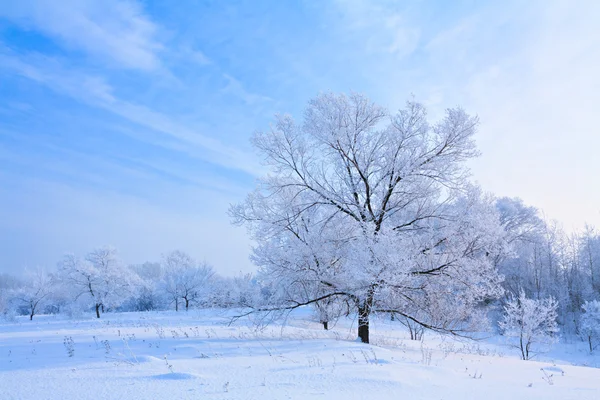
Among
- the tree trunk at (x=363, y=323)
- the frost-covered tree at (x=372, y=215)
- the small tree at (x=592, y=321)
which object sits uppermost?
the frost-covered tree at (x=372, y=215)

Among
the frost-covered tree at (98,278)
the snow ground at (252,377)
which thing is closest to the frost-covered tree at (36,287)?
the frost-covered tree at (98,278)

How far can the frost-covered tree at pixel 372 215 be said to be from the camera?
10.8m

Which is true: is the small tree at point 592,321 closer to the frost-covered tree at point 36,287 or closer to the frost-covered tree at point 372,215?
the frost-covered tree at point 372,215

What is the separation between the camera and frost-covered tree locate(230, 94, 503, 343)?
35.4 ft

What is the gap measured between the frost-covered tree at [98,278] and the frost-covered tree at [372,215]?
37418 millimetres

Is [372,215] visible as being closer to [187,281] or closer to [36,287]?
[187,281]

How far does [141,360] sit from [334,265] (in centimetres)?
627

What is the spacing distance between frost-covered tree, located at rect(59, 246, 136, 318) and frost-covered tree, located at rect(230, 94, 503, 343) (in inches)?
1473

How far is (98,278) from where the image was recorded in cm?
4256

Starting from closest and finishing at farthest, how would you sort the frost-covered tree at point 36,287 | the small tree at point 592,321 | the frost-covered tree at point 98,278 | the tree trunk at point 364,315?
the tree trunk at point 364,315
the small tree at point 592,321
the frost-covered tree at point 98,278
the frost-covered tree at point 36,287

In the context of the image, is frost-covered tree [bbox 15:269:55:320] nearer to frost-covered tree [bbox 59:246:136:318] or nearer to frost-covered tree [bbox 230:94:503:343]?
frost-covered tree [bbox 59:246:136:318]

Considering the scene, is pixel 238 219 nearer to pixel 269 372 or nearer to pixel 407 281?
pixel 407 281

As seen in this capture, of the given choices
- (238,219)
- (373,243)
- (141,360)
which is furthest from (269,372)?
(238,219)

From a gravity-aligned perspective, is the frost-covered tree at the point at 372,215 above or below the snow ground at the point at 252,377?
above
